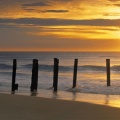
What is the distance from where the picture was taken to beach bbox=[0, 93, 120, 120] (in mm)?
11102

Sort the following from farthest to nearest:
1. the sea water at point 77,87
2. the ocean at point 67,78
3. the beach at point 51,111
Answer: the ocean at point 67,78, the sea water at point 77,87, the beach at point 51,111

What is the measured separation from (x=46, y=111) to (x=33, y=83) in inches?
415

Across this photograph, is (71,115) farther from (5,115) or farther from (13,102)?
(13,102)

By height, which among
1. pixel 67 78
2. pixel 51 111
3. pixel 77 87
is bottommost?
pixel 51 111

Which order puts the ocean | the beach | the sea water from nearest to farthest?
the beach → the sea water → the ocean

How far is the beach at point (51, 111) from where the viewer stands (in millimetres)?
11102

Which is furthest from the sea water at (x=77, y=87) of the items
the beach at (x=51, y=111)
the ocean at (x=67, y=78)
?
the beach at (x=51, y=111)

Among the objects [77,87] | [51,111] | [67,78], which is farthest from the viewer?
[67,78]

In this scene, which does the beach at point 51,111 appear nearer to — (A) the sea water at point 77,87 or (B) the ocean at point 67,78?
(A) the sea water at point 77,87

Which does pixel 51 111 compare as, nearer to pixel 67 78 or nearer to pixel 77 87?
pixel 77 87

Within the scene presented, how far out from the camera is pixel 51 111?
1222cm

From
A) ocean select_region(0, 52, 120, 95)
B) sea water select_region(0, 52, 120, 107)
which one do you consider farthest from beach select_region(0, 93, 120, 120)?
ocean select_region(0, 52, 120, 95)

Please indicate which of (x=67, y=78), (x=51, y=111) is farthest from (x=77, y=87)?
(x=51, y=111)

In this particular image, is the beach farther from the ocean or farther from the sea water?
the ocean
